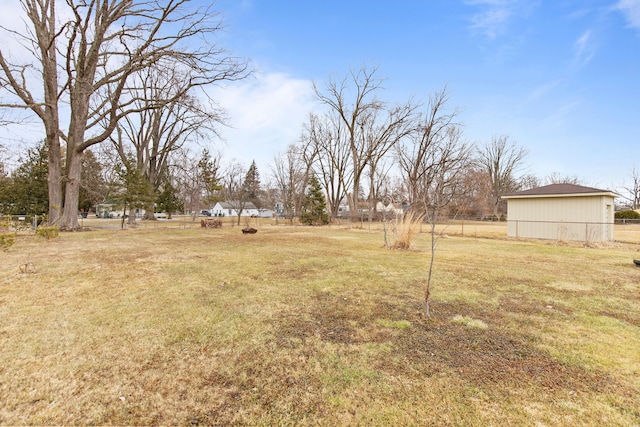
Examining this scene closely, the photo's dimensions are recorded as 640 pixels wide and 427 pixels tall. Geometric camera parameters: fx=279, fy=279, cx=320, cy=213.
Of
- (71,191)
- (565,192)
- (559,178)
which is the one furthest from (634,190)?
(71,191)

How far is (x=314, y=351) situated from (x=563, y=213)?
50.8ft

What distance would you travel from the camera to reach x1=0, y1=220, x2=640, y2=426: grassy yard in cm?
173

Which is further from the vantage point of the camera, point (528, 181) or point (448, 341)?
point (528, 181)

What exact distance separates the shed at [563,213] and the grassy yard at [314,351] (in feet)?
30.9

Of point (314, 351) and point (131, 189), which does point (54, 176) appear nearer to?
point (131, 189)

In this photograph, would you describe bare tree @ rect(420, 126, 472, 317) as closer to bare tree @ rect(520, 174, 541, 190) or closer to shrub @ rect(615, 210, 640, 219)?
shrub @ rect(615, 210, 640, 219)

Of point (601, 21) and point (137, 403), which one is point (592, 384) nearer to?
point (137, 403)

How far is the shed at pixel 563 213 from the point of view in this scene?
12054 millimetres

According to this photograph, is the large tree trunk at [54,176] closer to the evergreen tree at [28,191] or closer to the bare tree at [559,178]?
the evergreen tree at [28,191]

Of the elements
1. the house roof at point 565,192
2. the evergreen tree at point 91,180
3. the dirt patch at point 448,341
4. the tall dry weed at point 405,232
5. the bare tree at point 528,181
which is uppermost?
the bare tree at point 528,181

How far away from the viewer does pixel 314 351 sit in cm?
248

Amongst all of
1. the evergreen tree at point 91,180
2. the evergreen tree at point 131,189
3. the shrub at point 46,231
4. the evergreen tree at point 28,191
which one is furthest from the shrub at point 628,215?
the evergreen tree at point 91,180

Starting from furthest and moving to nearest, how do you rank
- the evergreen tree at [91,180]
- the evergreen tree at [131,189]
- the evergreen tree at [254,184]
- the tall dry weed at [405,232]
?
the evergreen tree at [254,184] < the evergreen tree at [91,180] < the evergreen tree at [131,189] < the tall dry weed at [405,232]

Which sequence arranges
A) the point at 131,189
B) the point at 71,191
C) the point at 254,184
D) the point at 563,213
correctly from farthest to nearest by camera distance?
1. the point at 254,184
2. the point at 131,189
3. the point at 71,191
4. the point at 563,213
